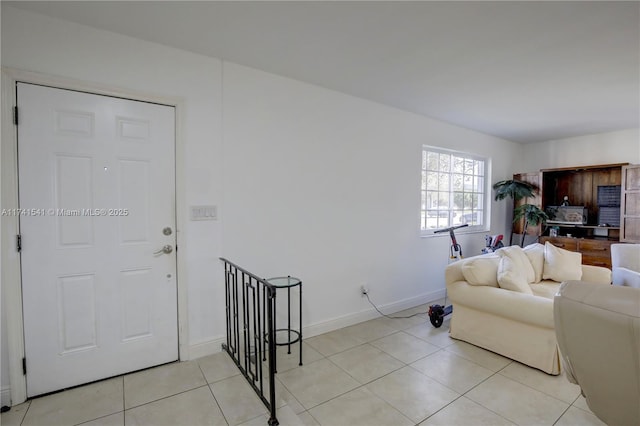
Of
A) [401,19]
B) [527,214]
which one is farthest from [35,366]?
[527,214]

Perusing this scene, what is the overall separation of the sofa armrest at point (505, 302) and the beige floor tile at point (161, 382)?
2302 millimetres

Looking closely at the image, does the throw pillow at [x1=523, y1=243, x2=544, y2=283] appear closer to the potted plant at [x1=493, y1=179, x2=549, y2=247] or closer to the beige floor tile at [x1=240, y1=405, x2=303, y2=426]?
the potted plant at [x1=493, y1=179, x2=549, y2=247]

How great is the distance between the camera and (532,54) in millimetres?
2316

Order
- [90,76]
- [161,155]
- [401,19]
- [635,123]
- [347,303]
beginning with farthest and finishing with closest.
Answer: [635,123], [347,303], [161,155], [90,76], [401,19]

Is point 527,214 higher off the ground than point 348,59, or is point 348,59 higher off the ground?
point 348,59

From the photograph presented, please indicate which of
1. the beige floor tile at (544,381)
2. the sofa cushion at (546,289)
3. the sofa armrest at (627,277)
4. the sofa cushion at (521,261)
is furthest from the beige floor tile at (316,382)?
the sofa armrest at (627,277)

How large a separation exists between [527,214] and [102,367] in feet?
19.2

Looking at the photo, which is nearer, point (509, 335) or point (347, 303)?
point (509, 335)

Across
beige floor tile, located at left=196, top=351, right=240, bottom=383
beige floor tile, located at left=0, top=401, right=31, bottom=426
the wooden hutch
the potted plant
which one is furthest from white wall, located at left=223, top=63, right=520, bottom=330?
the wooden hutch

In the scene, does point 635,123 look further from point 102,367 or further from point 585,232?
point 102,367

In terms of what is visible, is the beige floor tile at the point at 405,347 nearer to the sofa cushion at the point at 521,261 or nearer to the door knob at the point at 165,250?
the sofa cushion at the point at 521,261

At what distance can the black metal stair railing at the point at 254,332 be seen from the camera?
67.6 inches

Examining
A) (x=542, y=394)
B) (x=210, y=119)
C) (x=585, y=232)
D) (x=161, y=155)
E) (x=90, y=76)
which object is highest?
(x=90, y=76)

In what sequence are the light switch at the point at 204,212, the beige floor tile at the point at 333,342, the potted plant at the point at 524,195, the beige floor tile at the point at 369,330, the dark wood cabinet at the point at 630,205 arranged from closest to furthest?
1. the light switch at the point at 204,212
2. the beige floor tile at the point at 333,342
3. the beige floor tile at the point at 369,330
4. the dark wood cabinet at the point at 630,205
5. the potted plant at the point at 524,195
